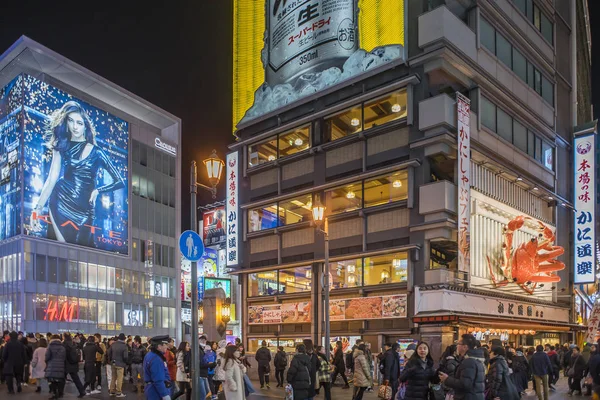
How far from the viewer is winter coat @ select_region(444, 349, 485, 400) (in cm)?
862

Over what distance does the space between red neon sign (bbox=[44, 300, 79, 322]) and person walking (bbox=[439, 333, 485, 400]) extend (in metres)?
53.6

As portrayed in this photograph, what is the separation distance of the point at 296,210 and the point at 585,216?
16844 millimetres

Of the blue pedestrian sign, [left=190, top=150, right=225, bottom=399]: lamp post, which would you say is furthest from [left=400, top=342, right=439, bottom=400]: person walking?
the blue pedestrian sign

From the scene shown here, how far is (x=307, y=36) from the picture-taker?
3366cm

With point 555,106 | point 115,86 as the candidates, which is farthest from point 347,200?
point 115,86

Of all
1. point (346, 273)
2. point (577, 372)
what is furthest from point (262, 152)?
point (577, 372)

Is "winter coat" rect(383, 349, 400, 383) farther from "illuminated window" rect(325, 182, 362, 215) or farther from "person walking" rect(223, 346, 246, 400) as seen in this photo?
"illuminated window" rect(325, 182, 362, 215)

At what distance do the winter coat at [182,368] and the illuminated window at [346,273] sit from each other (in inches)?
584

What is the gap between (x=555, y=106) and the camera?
37.9m

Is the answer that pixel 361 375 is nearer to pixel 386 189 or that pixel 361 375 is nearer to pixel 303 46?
pixel 386 189

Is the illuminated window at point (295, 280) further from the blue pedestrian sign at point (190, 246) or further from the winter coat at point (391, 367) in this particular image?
the blue pedestrian sign at point (190, 246)

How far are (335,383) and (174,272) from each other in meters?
51.9

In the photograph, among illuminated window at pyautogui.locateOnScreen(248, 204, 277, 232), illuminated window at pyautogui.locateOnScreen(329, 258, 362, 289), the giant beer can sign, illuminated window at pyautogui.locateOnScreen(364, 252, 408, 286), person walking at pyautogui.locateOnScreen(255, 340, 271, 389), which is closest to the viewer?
person walking at pyautogui.locateOnScreen(255, 340, 271, 389)

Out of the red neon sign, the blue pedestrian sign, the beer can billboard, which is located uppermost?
the beer can billboard
